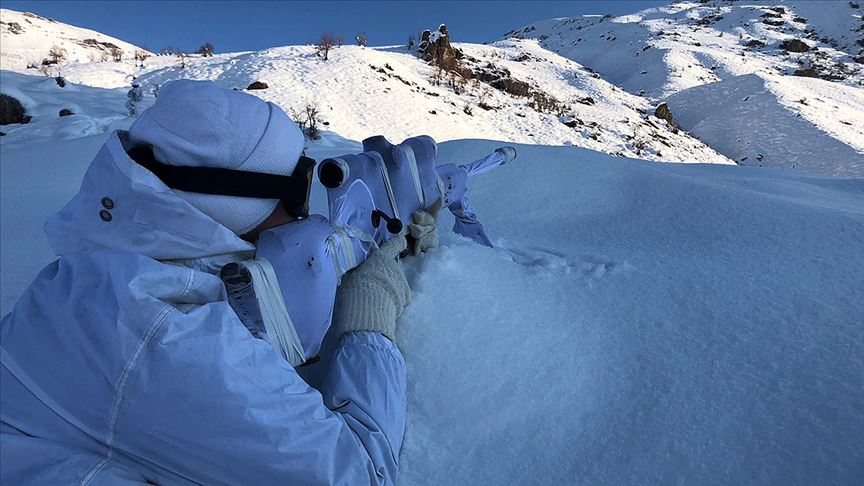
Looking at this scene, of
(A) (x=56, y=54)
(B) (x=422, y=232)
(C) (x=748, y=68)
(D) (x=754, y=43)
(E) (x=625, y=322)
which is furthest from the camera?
(D) (x=754, y=43)

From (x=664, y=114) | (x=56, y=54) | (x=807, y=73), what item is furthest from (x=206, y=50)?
(x=807, y=73)

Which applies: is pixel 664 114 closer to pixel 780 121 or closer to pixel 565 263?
pixel 780 121

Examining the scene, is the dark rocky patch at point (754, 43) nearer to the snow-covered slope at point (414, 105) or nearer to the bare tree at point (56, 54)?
the snow-covered slope at point (414, 105)

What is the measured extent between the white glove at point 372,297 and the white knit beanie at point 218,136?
280 mm

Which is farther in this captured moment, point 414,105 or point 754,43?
point 754,43

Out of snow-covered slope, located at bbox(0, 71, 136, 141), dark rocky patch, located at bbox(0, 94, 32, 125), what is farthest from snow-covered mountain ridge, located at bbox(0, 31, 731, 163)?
dark rocky patch, located at bbox(0, 94, 32, 125)

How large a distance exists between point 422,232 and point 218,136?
0.81m

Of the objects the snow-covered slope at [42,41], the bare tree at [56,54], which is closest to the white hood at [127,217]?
the snow-covered slope at [42,41]

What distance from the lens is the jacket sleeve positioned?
564 millimetres

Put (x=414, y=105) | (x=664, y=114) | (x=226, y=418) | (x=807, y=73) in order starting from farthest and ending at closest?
1. (x=807, y=73)
2. (x=664, y=114)
3. (x=414, y=105)
4. (x=226, y=418)

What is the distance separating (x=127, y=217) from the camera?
27.4 inches

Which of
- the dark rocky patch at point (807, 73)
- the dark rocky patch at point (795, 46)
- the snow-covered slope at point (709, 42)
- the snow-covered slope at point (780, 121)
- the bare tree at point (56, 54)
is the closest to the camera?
the snow-covered slope at point (780, 121)

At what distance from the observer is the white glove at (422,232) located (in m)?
1.46

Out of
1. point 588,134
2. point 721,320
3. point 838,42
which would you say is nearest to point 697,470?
point 721,320
